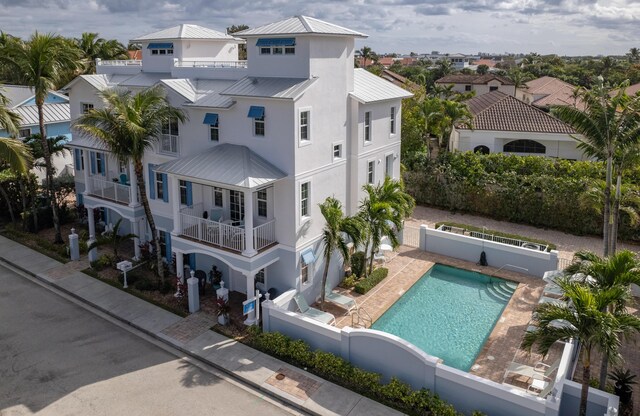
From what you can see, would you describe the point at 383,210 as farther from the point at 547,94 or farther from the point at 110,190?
the point at 547,94

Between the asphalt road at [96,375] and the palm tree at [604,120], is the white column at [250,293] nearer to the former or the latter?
the asphalt road at [96,375]

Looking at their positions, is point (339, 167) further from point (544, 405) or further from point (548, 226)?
point (548, 226)

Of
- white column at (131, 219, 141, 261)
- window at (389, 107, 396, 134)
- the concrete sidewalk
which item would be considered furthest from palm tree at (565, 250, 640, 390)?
white column at (131, 219, 141, 261)

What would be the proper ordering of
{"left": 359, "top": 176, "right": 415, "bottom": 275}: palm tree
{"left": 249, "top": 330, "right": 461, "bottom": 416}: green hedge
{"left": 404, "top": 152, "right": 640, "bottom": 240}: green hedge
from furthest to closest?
1. {"left": 404, "top": 152, "right": 640, "bottom": 240}: green hedge
2. {"left": 359, "top": 176, "right": 415, "bottom": 275}: palm tree
3. {"left": 249, "top": 330, "right": 461, "bottom": 416}: green hedge

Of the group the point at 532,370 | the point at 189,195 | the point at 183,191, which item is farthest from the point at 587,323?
the point at 183,191

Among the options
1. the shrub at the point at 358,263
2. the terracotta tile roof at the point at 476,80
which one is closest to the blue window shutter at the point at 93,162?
the shrub at the point at 358,263

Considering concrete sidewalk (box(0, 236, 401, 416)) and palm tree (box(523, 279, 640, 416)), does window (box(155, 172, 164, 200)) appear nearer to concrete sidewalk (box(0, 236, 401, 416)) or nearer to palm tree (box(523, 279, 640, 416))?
concrete sidewalk (box(0, 236, 401, 416))
